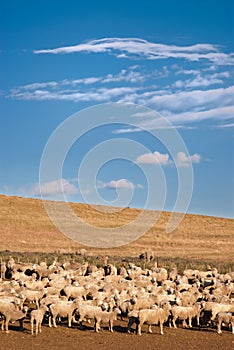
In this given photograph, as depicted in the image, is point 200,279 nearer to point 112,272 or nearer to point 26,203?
point 112,272

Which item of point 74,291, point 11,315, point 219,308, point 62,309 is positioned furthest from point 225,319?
point 11,315

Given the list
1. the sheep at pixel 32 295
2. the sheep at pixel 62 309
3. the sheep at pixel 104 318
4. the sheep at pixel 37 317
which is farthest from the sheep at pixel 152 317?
the sheep at pixel 32 295

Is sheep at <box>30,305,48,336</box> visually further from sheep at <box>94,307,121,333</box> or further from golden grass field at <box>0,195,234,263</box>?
golden grass field at <box>0,195,234,263</box>

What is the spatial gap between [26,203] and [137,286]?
61.7m

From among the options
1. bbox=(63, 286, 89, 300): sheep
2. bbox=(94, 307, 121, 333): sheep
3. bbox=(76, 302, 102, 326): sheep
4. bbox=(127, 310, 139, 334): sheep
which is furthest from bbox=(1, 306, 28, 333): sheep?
bbox=(63, 286, 89, 300): sheep

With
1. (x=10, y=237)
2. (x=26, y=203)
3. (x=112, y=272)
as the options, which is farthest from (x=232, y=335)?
(x=26, y=203)

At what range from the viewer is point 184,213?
89750 millimetres

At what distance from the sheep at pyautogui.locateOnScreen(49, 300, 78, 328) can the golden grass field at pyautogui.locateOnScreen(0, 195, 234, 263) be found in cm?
3211

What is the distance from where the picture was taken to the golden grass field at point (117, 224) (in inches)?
2298

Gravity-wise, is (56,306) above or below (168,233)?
below

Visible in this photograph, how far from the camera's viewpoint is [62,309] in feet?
63.8

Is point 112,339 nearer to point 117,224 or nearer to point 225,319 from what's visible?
point 225,319

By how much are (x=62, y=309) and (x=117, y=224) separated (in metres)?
59.0

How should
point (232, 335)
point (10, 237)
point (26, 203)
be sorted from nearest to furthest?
point (232, 335), point (10, 237), point (26, 203)
